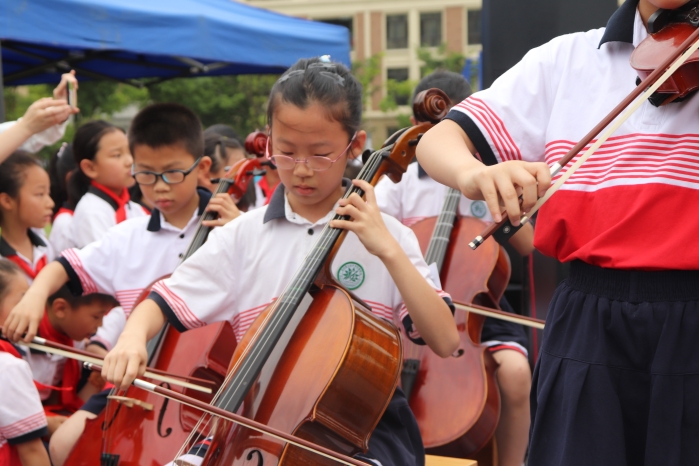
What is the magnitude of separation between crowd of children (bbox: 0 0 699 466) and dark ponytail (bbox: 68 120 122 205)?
0.01m

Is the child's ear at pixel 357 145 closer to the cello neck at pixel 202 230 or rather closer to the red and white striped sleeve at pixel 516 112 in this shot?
the cello neck at pixel 202 230

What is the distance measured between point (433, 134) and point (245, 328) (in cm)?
101

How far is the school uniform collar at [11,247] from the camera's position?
341 cm

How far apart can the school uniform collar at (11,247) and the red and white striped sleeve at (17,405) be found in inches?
39.2

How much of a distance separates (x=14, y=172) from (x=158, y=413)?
1.71 meters

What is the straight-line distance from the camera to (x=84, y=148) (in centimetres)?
428

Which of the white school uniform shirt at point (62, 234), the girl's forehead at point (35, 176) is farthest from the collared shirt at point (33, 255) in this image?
the girl's forehead at point (35, 176)

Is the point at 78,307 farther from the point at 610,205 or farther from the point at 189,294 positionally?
the point at 610,205

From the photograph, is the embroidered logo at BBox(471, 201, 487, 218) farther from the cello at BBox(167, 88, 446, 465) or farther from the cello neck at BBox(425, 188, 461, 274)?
the cello at BBox(167, 88, 446, 465)

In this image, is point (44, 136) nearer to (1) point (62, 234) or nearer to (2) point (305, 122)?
(1) point (62, 234)

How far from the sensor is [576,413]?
1.28 meters

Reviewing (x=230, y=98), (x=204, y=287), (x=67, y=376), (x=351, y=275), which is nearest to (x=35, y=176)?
(x=67, y=376)

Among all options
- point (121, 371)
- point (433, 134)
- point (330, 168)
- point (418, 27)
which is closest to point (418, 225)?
point (330, 168)

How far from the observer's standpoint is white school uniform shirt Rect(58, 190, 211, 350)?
9.75ft
